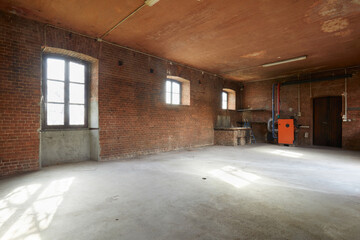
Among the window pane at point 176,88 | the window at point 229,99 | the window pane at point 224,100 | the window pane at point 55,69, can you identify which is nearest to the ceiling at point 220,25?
the window pane at point 55,69

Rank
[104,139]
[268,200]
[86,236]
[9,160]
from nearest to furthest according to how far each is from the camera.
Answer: [86,236] → [268,200] → [9,160] → [104,139]

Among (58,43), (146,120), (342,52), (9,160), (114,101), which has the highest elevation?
(342,52)

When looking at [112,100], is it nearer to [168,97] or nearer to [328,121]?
[168,97]

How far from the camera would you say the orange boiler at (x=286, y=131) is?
8.34 meters

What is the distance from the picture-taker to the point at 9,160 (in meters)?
3.79

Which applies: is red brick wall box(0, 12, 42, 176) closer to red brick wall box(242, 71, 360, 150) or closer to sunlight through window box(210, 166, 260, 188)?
sunlight through window box(210, 166, 260, 188)

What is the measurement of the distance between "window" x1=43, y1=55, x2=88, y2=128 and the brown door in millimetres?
9520

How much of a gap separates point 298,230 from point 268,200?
72cm

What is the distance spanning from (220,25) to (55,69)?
163 inches

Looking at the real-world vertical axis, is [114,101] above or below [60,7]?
below

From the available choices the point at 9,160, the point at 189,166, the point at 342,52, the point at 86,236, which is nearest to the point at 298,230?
the point at 86,236

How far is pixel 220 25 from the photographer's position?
4.25 m

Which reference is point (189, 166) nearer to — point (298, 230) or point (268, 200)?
point (268, 200)

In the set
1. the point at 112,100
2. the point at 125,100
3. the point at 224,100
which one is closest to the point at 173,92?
the point at 125,100
